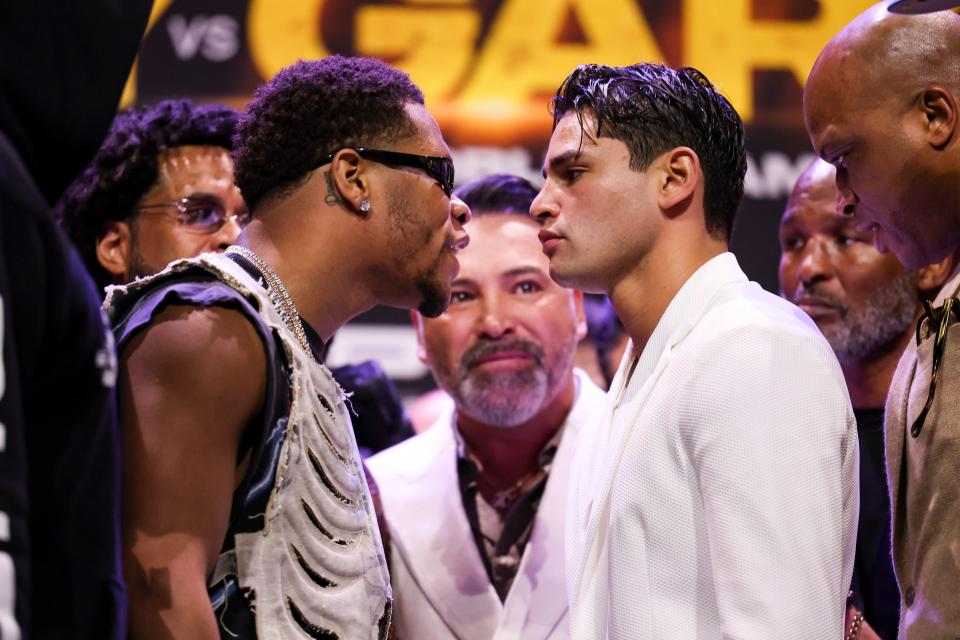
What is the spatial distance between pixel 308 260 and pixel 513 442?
5.40ft

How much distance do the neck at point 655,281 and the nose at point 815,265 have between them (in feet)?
5.52

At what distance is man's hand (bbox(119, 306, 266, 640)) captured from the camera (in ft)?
5.95

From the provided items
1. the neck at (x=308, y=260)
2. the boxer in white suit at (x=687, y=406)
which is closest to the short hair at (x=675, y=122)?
the boxer in white suit at (x=687, y=406)

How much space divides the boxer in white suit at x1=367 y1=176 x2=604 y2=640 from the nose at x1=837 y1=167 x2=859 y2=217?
116 cm

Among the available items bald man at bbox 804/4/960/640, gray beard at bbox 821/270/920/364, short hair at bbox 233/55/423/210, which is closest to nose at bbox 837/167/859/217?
bald man at bbox 804/4/960/640

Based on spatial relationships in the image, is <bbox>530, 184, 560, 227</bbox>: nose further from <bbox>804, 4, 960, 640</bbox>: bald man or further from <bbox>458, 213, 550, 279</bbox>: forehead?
<bbox>458, 213, 550, 279</bbox>: forehead

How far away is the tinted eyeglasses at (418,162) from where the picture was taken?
7.96 ft

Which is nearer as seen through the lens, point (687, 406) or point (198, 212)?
point (687, 406)

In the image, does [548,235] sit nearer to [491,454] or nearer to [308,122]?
[308,122]

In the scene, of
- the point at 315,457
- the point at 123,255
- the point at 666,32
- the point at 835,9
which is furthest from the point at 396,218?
the point at 835,9

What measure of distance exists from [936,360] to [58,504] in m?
1.85

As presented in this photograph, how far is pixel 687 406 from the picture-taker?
2.13 metres

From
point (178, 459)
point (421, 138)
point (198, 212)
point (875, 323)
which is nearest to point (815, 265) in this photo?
point (875, 323)

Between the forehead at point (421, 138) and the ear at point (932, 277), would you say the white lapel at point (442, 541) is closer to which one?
the forehead at point (421, 138)
